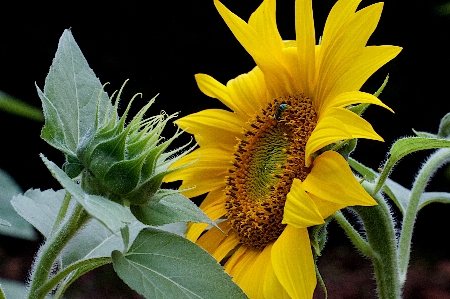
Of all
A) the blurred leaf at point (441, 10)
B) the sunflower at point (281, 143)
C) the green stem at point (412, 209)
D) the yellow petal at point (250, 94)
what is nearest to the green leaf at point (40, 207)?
the sunflower at point (281, 143)

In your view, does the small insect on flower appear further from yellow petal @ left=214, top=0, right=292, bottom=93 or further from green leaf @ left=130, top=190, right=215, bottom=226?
green leaf @ left=130, top=190, right=215, bottom=226

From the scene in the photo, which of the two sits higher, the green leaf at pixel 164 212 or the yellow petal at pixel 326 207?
the green leaf at pixel 164 212

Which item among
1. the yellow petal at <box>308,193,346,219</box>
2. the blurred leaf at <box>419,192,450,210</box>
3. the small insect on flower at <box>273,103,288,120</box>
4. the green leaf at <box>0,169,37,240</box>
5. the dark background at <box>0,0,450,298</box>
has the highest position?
the small insect on flower at <box>273,103,288,120</box>


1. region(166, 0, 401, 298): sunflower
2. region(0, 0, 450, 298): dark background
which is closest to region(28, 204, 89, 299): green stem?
region(166, 0, 401, 298): sunflower

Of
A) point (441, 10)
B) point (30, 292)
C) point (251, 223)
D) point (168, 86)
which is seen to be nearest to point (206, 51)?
point (168, 86)

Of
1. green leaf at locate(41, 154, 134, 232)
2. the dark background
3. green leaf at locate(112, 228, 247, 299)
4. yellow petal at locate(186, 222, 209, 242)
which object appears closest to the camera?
green leaf at locate(41, 154, 134, 232)

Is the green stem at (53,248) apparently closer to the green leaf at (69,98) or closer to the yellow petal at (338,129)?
the green leaf at (69,98)
